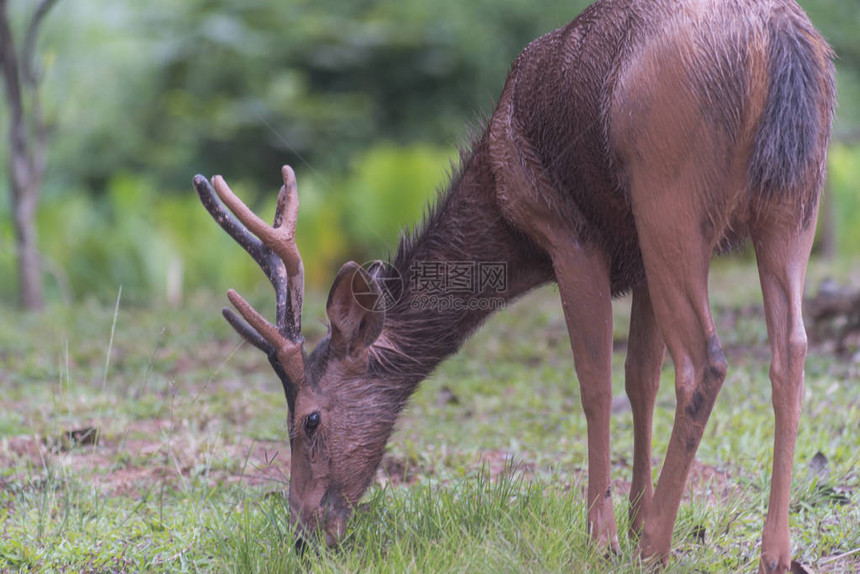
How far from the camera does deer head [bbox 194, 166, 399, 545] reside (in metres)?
4.16

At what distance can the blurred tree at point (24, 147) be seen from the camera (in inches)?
362

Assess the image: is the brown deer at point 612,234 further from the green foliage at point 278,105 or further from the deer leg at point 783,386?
the green foliage at point 278,105

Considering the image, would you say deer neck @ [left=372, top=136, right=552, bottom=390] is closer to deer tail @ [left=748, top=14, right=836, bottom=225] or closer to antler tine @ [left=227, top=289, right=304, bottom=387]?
antler tine @ [left=227, top=289, right=304, bottom=387]

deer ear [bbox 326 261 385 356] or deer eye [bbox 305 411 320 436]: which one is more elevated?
deer ear [bbox 326 261 385 356]

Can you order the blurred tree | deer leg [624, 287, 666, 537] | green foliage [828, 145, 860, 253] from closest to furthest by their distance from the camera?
deer leg [624, 287, 666, 537], the blurred tree, green foliage [828, 145, 860, 253]

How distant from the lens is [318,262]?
12.6 m

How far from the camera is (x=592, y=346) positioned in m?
4.06

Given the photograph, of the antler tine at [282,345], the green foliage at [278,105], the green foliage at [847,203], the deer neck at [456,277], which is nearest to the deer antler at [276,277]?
the antler tine at [282,345]

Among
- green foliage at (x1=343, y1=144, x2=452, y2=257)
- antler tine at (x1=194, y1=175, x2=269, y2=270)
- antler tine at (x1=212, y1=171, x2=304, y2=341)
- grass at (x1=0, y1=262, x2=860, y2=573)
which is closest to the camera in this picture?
grass at (x1=0, y1=262, x2=860, y2=573)

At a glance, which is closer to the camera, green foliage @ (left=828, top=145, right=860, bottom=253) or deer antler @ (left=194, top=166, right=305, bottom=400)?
deer antler @ (left=194, top=166, right=305, bottom=400)

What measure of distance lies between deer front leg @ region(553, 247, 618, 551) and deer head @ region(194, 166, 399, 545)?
33.7 inches

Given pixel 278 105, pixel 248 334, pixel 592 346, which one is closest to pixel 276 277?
pixel 248 334

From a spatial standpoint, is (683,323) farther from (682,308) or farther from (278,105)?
(278,105)

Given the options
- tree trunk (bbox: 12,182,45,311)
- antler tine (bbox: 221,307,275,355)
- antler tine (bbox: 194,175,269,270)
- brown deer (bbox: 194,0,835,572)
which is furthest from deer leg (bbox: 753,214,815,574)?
tree trunk (bbox: 12,182,45,311)
